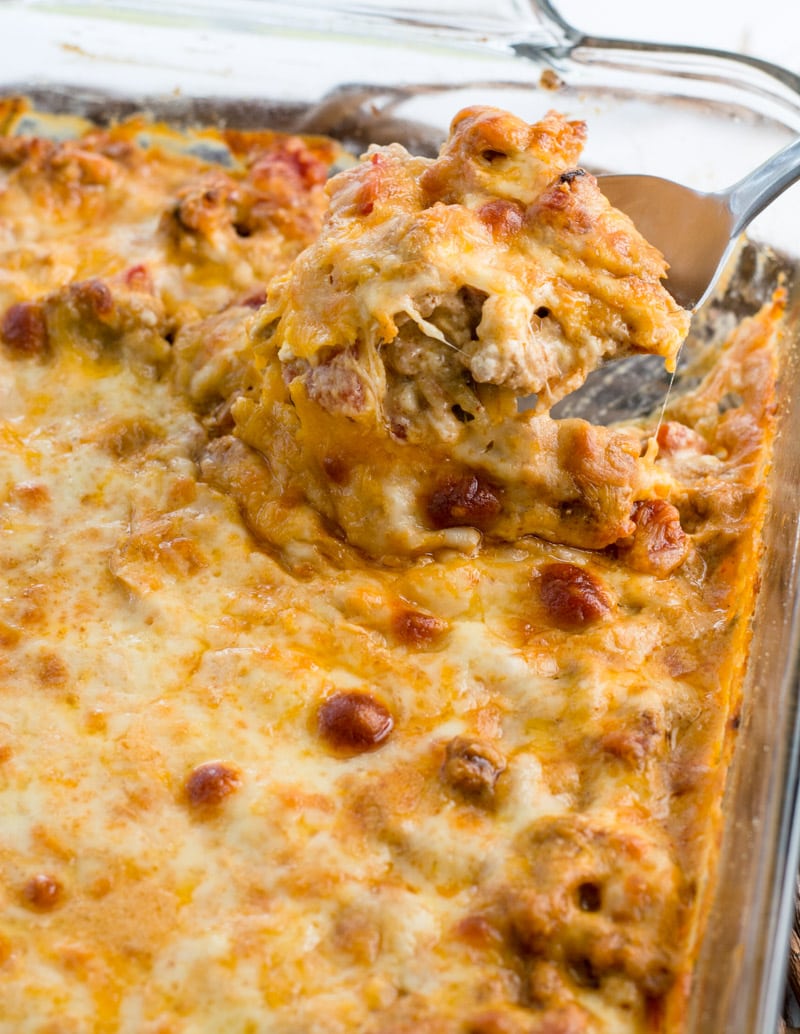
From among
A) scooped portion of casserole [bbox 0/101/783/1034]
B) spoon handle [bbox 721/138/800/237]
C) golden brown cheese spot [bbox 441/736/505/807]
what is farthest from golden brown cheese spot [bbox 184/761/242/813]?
spoon handle [bbox 721/138/800/237]

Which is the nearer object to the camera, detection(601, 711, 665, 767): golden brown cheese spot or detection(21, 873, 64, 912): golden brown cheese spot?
detection(21, 873, 64, 912): golden brown cheese spot

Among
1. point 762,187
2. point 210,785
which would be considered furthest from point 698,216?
point 210,785

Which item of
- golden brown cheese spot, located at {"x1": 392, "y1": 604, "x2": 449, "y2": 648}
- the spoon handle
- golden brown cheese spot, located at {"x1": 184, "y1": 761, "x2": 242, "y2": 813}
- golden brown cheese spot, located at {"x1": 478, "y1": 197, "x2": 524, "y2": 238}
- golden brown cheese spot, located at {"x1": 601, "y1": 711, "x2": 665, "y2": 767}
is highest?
the spoon handle

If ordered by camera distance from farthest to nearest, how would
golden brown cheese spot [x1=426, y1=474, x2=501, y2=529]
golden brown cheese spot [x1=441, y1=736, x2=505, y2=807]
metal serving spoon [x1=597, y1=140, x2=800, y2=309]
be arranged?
metal serving spoon [x1=597, y1=140, x2=800, y2=309] < golden brown cheese spot [x1=426, y1=474, x2=501, y2=529] < golden brown cheese spot [x1=441, y1=736, x2=505, y2=807]

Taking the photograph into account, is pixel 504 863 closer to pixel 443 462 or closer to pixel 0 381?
pixel 443 462

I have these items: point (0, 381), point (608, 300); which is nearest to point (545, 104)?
point (608, 300)

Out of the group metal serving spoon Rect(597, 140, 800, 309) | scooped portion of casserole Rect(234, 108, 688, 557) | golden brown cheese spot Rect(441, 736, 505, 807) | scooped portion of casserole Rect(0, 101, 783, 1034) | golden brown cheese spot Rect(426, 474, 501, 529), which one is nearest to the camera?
scooped portion of casserole Rect(0, 101, 783, 1034)

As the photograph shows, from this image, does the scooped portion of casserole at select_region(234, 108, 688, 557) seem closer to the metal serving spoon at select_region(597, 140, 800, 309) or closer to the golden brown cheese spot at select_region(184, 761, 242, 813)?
the metal serving spoon at select_region(597, 140, 800, 309)
